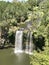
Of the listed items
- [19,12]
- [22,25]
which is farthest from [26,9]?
[22,25]

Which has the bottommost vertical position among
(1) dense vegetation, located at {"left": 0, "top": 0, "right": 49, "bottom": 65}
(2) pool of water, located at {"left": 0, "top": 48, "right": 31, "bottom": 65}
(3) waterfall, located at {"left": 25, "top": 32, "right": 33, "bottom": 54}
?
(2) pool of water, located at {"left": 0, "top": 48, "right": 31, "bottom": 65}

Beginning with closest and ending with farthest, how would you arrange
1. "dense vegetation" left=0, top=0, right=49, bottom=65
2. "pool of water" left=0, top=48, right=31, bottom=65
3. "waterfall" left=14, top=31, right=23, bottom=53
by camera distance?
1. "pool of water" left=0, top=48, right=31, bottom=65
2. "dense vegetation" left=0, top=0, right=49, bottom=65
3. "waterfall" left=14, top=31, right=23, bottom=53

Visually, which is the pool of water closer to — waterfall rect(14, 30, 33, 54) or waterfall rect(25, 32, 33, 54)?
waterfall rect(14, 30, 33, 54)

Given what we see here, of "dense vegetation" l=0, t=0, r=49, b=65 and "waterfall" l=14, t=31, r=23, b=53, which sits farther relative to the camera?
"waterfall" l=14, t=31, r=23, b=53

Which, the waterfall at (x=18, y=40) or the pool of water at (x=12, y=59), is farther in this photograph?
the waterfall at (x=18, y=40)

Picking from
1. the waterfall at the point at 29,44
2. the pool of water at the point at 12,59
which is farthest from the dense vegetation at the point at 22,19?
the pool of water at the point at 12,59

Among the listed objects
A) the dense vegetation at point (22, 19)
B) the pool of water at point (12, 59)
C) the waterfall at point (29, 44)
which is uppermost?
the dense vegetation at point (22, 19)

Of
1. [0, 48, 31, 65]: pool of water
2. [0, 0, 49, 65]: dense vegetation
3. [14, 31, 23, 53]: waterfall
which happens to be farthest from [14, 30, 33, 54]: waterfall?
[0, 48, 31, 65]: pool of water

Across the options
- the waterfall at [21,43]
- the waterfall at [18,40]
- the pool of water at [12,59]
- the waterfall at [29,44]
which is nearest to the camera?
the pool of water at [12,59]

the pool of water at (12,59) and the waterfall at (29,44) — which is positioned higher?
the waterfall at (29,44)

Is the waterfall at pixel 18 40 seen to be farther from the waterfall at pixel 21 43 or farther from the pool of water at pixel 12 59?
the pool of water at pixel 12 59

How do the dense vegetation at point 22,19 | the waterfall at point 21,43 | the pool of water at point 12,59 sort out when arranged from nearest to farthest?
the pool of water at point 12,59 → the dense vegetation at point 22,19 → the waterfall at point 21,43

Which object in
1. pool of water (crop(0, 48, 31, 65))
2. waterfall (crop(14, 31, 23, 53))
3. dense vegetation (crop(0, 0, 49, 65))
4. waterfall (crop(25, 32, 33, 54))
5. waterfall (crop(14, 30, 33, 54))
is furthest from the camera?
waterfall (crop(14, 31, 23, 53))
